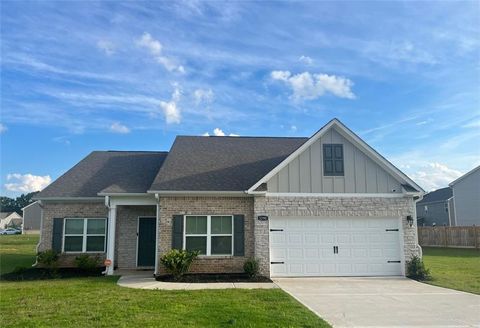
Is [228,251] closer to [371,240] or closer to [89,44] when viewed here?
[371,240]

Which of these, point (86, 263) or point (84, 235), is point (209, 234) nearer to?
point (86, 263)

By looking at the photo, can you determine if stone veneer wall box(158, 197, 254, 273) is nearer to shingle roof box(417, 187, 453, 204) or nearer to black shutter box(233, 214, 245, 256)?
black shutter box(233, 214, 245, 256)

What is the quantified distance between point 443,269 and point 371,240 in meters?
4.33

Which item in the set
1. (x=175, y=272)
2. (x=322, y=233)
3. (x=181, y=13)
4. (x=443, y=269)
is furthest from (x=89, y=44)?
(x=443, y=269)

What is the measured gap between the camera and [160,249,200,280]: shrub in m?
13.9

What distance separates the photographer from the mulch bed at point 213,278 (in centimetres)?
1373

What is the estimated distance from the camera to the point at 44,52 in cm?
1395

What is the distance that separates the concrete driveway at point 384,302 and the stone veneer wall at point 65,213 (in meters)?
8.18

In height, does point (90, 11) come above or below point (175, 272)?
above

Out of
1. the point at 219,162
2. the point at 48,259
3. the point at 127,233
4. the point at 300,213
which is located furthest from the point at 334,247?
the point at 48,259

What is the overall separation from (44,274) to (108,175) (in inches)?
208

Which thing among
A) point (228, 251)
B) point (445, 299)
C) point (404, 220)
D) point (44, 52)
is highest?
point (44, 52)

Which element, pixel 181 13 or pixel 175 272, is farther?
pixel 175 272

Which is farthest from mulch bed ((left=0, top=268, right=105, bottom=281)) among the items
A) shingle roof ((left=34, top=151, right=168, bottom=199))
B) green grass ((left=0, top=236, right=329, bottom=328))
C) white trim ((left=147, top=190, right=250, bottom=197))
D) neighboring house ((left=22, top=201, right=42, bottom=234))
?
neighboring house ((left=22, top=201, right=42, bottom=234))
